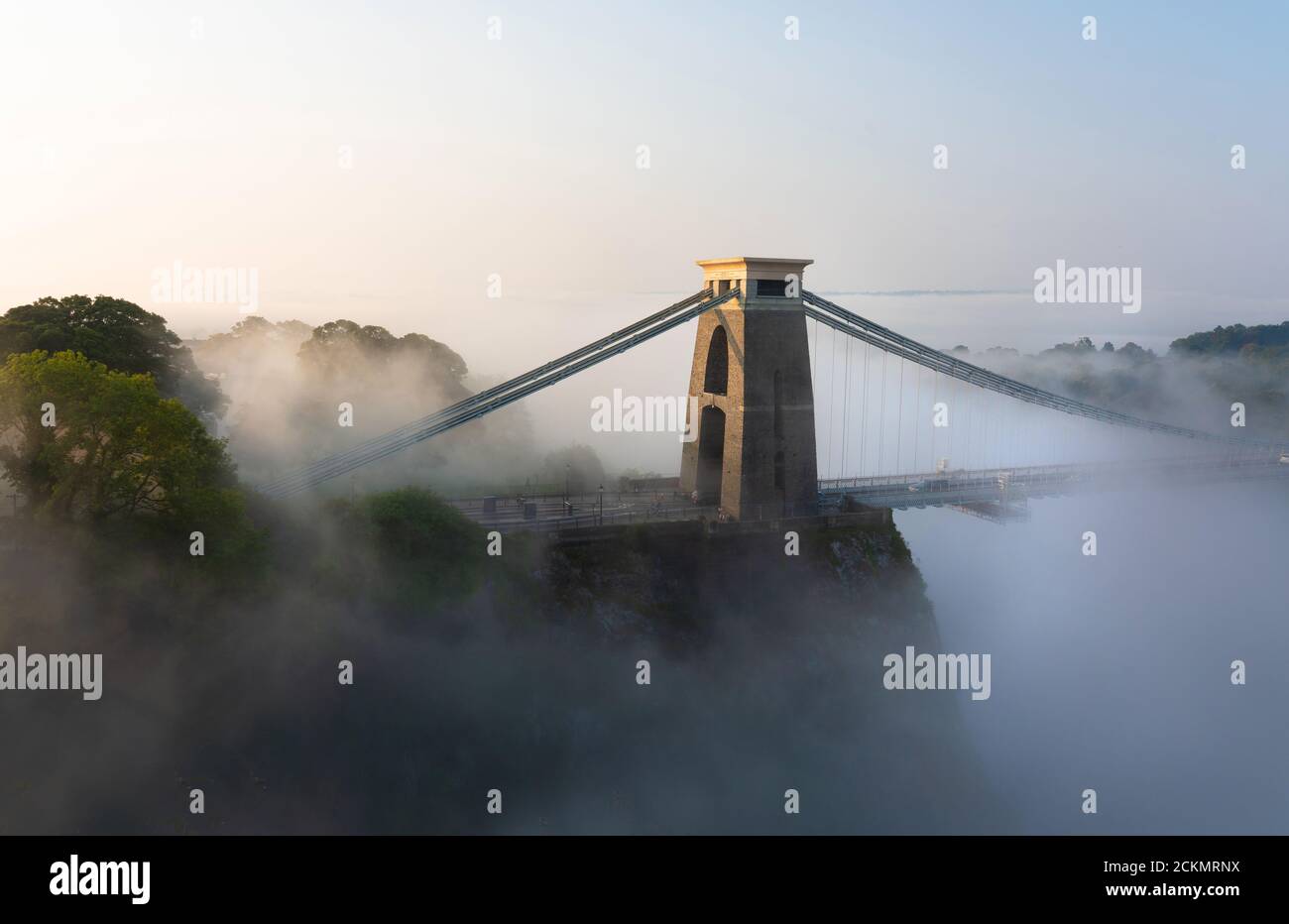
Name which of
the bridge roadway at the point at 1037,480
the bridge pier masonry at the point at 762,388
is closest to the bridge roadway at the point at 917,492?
the bridge roadway at the point at 1037,480

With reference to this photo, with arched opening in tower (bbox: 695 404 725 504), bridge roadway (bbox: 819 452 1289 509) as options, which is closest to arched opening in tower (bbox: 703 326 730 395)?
arched opening in tower (bbox: 695 404 725 504)

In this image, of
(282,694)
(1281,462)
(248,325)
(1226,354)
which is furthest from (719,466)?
(1226,354)

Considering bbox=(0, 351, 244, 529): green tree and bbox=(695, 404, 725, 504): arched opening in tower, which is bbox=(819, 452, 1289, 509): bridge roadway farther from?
bbox=(0, 351, 244, 529): green tree

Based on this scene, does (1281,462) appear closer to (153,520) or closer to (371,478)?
(371,478)

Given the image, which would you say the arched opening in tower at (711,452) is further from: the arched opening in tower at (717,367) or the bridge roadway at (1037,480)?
the bridge roadway at (1037,480)

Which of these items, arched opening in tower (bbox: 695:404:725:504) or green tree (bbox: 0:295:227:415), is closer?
green tree (bbox: 0:295:227:415)

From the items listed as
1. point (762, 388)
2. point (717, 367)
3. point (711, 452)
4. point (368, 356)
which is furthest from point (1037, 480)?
point (368, 356)
